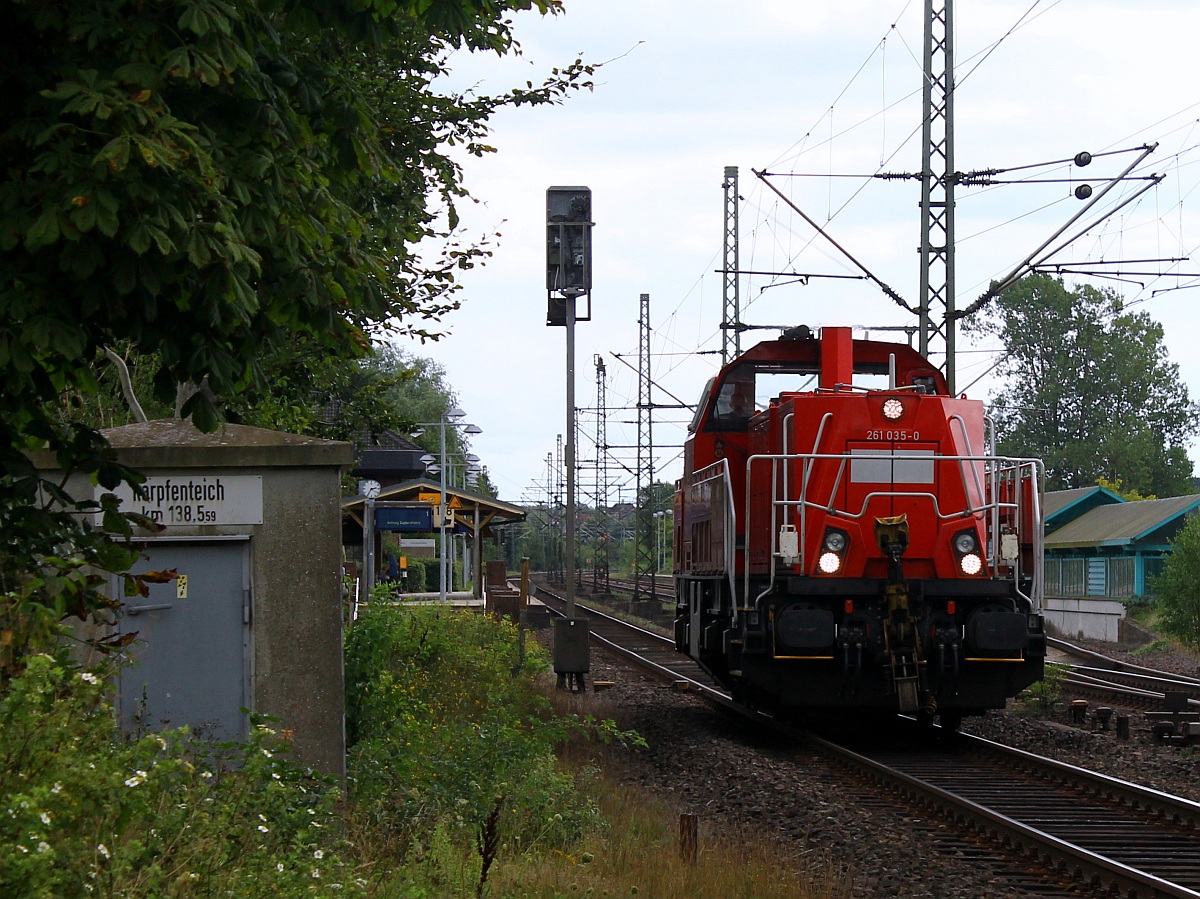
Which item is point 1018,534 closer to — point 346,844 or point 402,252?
point 402,252

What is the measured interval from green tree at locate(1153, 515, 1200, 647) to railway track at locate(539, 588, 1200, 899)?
63.9 ft

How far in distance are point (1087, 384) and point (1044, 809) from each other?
75582 millimetres

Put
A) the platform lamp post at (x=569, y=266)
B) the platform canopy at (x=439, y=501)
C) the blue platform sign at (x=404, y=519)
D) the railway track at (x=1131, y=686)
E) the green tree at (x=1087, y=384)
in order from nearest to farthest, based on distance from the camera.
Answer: the platform lamp post at (x=569, y=266) < the railway track at (x=1131, y=686) < the blue platform sign at (x=404, y=519) < the platform canopy at (x=439, y=501) < the green tree at (x=1087, y=384)

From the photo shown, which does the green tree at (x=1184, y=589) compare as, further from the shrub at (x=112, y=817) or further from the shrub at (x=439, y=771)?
the shrub at (x=112, y=817)

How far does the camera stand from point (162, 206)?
431 centimetres

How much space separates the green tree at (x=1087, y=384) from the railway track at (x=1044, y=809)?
229 feet

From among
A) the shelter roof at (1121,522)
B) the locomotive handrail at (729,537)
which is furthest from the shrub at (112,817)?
the shelter roof at (1121,522)

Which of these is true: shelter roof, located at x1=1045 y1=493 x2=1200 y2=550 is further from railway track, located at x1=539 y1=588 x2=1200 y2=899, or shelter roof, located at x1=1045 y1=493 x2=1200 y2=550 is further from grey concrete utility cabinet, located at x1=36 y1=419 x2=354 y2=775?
grey concrete utility cabinet, located at x1=36 y1=419 x2=354 y2=775

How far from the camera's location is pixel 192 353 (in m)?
4.75

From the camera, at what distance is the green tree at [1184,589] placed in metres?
30.2

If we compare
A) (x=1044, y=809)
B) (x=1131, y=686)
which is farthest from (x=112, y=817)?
(x=1131, y=686)

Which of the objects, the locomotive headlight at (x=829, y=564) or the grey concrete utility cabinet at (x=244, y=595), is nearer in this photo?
the grey concrete utility cabinet at (x=244, y=595)

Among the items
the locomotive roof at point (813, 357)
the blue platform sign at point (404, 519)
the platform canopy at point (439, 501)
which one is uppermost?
the locomotive roof at point (813, 357)

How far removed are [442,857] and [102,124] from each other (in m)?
3.37
